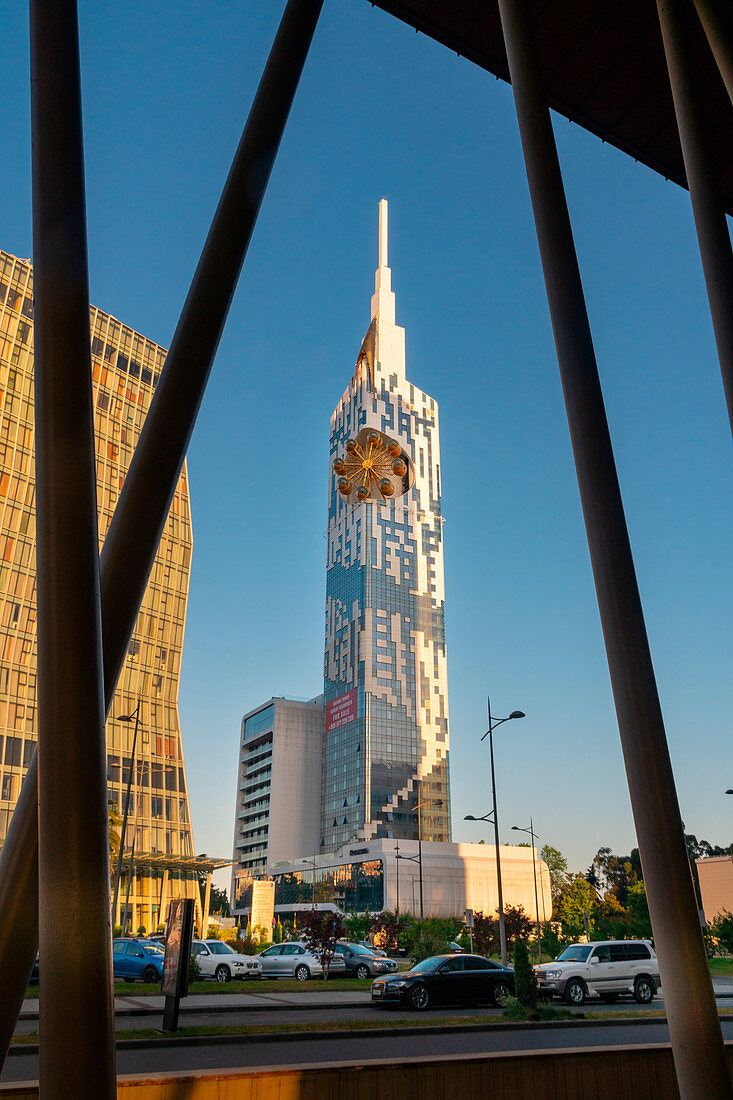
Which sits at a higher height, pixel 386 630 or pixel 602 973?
pixel 386 630

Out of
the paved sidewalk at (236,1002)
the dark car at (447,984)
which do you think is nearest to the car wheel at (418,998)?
the dark car at (447,984)

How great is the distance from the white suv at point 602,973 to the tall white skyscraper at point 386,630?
3986 inches

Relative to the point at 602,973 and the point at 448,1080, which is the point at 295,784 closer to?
the point at 602,973

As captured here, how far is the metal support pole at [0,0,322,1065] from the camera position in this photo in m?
3.74

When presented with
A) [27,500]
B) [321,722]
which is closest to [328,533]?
[321,722]

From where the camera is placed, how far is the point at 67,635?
10.4 ft

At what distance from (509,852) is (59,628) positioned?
125 m

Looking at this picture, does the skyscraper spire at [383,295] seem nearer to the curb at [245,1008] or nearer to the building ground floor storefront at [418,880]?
the building ground floor storefront at [418,880]

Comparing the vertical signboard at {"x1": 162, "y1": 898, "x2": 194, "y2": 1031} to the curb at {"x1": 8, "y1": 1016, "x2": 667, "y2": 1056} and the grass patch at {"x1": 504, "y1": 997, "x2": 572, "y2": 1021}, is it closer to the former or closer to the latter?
the curb at {"x1": 8, "y1": 1016, "x2": 667, "y2": 1056}

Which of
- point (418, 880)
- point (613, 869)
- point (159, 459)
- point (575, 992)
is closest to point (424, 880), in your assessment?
point (418, 880)

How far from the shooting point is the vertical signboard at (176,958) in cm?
1361

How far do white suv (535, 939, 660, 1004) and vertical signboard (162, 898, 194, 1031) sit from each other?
12.7 meters

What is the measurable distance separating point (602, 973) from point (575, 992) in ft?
3.46

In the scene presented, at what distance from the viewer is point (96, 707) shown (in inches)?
123
